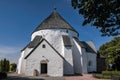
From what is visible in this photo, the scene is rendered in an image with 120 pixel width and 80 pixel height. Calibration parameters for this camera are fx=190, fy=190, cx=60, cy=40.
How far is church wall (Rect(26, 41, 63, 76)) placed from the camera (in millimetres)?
34000

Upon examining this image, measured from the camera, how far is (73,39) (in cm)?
4225

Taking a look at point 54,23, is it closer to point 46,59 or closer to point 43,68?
point 46,59

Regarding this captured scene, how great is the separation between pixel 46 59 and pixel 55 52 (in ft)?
6.77

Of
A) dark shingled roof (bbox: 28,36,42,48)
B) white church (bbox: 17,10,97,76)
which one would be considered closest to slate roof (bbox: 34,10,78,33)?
white church (bbox: 17,10,97,76)

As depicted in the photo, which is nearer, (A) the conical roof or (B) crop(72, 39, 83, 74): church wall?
→ (B) crop(72, 39, 83, 74): church wall

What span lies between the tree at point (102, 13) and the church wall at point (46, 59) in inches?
803

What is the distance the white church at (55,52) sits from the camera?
1348 inches

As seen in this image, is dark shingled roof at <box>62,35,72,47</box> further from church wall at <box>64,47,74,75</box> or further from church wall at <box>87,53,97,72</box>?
church wall at <box>87,53,97,72</box>

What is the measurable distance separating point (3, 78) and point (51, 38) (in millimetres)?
18954

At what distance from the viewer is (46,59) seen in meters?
34.5

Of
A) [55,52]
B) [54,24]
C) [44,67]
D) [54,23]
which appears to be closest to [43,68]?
[44,67]

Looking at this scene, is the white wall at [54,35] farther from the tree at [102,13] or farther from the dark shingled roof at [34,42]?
the tree at [102,13]

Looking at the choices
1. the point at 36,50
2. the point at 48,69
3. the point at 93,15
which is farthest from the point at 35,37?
the point at 93,15

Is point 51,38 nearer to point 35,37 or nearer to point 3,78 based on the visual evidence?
point 35,37
